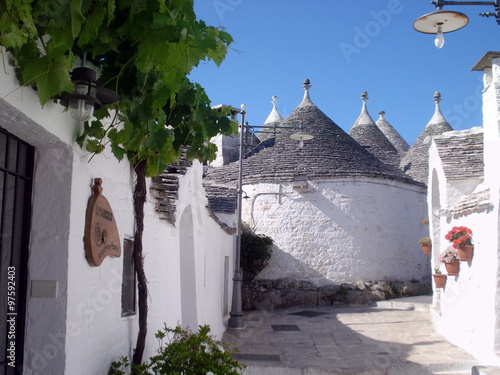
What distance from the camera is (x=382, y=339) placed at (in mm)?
10625

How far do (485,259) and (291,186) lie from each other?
33.8ft

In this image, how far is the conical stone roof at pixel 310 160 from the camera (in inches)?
725

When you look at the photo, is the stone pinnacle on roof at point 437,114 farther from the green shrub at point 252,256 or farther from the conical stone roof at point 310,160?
the green shrub at point 252,256

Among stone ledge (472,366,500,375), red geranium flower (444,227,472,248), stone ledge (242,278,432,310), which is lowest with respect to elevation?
stone ledge (472,366,500,375)

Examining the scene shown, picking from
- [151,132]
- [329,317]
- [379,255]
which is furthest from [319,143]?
[151,132]

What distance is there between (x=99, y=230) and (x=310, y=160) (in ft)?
51.3

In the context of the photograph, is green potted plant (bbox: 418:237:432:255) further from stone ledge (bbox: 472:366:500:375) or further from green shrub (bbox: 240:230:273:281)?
green shrub (bbox: 240:230:273:281)

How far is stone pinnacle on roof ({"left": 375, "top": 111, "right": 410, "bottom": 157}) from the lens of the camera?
29.1m

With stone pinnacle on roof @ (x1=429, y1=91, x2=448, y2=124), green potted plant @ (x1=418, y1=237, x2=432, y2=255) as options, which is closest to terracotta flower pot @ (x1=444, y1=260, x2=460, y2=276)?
green potted plant @ (x1=418, y1=237, x2=432, y2=255)

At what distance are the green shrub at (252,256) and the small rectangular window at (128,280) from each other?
12248mm

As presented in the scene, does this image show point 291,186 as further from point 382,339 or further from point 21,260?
point 21,260

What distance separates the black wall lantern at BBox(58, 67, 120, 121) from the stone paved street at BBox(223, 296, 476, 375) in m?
4.71

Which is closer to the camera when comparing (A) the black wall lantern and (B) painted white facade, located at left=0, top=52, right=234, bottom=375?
(A) the black wall lantern

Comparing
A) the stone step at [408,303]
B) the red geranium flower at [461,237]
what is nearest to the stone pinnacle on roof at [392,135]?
the stone step at [408,303]
